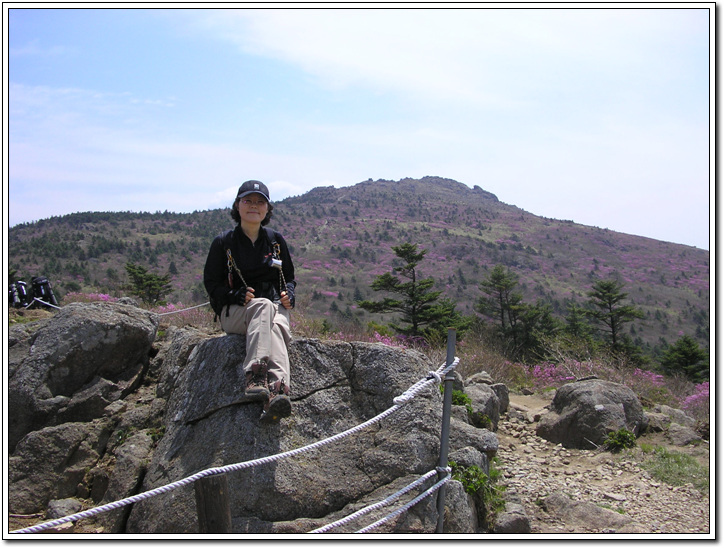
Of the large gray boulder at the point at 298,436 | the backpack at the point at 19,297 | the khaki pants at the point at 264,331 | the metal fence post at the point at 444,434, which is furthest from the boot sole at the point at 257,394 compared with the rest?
the backpack at the point at 19,297

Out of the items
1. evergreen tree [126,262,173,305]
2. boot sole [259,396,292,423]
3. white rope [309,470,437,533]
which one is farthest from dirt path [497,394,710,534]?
evergreen tree [126,262,173,305]

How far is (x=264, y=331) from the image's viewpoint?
377 centimetres

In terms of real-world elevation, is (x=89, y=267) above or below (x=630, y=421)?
above

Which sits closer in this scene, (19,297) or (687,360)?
(19,297)

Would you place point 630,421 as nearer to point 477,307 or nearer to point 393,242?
point 477,307

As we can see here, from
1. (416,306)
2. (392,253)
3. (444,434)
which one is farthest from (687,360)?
(392,253)

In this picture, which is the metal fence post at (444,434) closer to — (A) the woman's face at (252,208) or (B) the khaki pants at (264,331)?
(B) the khaki pants at (264,331)

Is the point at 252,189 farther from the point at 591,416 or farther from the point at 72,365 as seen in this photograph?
the point at 591,416

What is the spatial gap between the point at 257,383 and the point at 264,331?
1.14 ft

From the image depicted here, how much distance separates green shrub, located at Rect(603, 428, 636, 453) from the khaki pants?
4641 millimetres

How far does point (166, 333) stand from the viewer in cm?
619

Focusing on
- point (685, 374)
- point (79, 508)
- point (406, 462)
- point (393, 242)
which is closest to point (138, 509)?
point (79, 508)

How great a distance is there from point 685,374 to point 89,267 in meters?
36.8

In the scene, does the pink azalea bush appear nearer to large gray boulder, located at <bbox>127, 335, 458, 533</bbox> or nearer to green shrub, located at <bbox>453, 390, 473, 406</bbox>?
green shrub, located at <bbox>453, 390, 473, 406</bbox>
